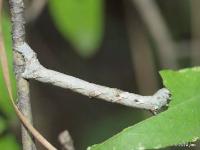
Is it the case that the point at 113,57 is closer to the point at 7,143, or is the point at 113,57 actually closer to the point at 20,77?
the point at 7,143

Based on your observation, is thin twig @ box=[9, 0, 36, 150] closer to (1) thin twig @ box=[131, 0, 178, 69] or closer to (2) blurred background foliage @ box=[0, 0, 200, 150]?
(2) blurred background foliage @ box=[0, 0, 200, 150]

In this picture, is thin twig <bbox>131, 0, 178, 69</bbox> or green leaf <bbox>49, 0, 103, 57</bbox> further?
thin twig <bbox>131, 0, 178, 69</bbox>

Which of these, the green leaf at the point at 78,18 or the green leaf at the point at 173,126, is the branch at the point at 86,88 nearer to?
the green leaf at the point at 173,126

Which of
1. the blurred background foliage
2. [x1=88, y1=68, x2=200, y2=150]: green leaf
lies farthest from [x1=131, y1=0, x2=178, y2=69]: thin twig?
[x1=88, y1=68, x2=200, y2=150]: green leaf

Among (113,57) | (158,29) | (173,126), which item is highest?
(173,126)

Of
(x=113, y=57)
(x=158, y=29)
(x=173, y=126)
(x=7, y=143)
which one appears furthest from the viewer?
(x=113, y=57)

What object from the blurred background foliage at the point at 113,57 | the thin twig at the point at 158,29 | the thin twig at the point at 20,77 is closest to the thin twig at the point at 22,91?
the thin twig at the point at 20,77

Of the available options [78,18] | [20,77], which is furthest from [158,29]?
[20,77]
